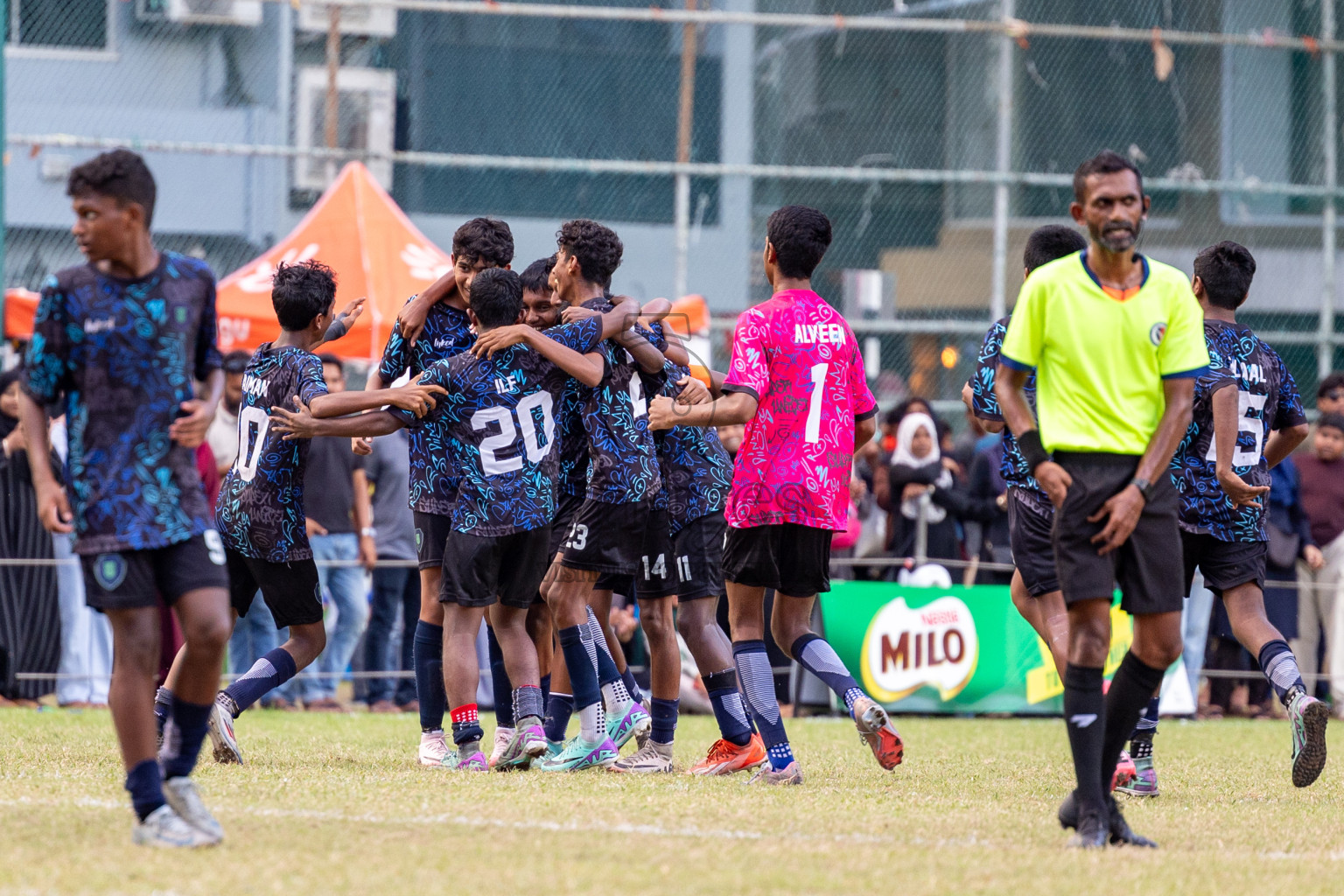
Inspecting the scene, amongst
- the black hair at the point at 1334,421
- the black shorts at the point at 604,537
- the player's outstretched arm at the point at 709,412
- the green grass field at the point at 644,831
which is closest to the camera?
the green grass field at the point at 644,831

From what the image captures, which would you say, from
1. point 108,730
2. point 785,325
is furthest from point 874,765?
point 108,730

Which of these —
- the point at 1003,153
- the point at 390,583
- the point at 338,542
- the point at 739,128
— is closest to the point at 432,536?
the point at 338,542

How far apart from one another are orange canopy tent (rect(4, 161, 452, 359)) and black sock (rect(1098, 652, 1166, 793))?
26.8ft

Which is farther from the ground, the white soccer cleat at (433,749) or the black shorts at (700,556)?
the black shorts at (700,556)

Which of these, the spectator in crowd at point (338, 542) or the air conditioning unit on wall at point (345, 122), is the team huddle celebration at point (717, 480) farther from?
the air conditioning unit on wall at point (345, 122)

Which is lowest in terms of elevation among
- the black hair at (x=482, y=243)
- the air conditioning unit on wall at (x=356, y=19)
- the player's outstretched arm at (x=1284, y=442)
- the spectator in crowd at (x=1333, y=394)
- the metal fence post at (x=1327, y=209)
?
the player's outstretched arm at (x=1284, y=442)

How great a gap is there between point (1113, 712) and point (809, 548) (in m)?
1.75

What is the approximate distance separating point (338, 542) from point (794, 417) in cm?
576

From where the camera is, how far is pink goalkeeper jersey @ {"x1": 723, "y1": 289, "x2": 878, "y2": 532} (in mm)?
6855

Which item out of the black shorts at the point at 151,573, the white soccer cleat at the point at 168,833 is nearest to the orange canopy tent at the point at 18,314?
the black shorts at the point at 151,573

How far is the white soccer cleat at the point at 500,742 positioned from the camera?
716cm

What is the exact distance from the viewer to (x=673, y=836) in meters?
5.14

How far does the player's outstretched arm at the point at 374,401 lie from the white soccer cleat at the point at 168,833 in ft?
7.56

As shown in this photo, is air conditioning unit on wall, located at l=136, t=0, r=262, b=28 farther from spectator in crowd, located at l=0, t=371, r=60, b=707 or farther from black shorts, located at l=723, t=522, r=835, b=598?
black shorts, located at l=723, t=522, r=835, b=598
